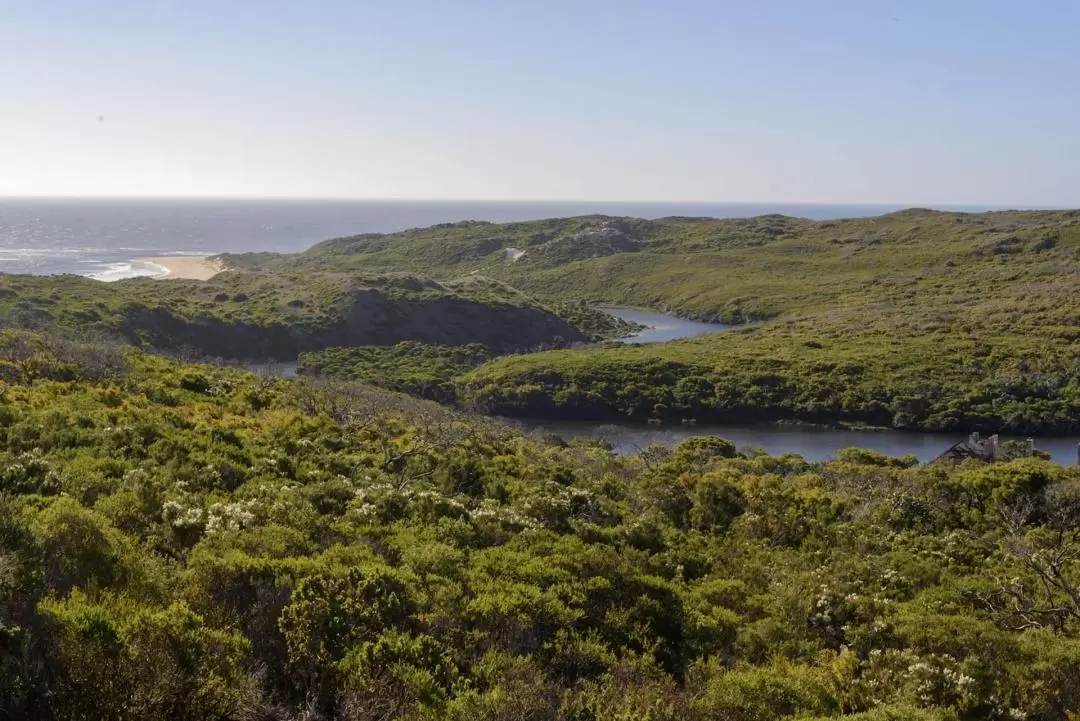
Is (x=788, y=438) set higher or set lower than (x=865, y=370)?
lower

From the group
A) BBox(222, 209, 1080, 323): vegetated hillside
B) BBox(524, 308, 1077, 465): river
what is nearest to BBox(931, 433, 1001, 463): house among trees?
BBox(524, 308, 1077, 465): river

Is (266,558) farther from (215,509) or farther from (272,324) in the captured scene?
(272,324)

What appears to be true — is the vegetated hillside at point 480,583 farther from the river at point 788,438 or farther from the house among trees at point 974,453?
the river at point 788,438

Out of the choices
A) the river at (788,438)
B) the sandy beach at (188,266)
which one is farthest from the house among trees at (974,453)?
the sandy beach at (188,266)

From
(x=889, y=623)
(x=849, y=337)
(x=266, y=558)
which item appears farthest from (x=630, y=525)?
(x=849, y=337)

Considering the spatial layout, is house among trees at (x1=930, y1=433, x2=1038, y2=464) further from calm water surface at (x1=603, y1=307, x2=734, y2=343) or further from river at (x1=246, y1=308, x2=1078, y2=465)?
calm water surface at (x1=603, y1=307, x2=734, y2=343)

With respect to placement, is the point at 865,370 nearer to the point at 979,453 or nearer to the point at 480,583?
the point at 979,453

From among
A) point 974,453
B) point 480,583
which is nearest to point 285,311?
point 974,453
